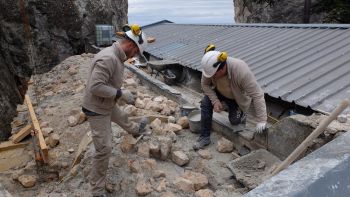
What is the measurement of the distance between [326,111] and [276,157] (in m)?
1.07

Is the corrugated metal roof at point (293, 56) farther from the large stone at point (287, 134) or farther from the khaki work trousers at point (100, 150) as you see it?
the khaki work trousers at point (100, 150)

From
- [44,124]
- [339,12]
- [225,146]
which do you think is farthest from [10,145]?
[339,12]

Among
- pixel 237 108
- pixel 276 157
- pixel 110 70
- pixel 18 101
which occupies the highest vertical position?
pixel 110 70

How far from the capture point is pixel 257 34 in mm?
9570

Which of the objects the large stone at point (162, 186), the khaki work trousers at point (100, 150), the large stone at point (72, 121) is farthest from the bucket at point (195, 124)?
the large stone at point (72, 121)

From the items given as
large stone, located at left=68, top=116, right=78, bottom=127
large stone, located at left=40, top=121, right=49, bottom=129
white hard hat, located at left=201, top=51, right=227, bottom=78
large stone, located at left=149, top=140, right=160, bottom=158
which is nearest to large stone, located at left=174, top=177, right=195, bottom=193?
large stone, located at left=149, top=140, right=160, bottom=158

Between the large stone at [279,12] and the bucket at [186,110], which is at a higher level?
the large stone at [279,12]

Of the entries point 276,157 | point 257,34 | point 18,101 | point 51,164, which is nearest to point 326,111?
point 276,157

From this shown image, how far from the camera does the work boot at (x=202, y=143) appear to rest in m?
5.03

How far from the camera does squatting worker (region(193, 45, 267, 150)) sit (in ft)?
14.6

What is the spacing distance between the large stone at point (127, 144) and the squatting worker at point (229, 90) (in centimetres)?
95

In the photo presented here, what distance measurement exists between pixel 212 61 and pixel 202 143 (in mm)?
1349

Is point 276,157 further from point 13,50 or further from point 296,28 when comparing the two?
point 13,50

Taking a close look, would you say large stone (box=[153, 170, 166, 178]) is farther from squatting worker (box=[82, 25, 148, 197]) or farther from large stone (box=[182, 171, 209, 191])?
squatting worker (box=[82, 25, 148, 197])
